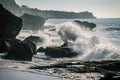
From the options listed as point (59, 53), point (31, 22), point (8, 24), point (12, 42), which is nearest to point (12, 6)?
point (31, 22)

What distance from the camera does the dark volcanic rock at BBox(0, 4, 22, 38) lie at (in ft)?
136

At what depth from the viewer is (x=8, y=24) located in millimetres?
42344

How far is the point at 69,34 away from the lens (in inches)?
2544

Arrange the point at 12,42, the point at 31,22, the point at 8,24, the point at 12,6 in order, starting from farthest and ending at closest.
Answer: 1. the point at 12,6
2. the point at 31,22
3. the point at 8,24
4. the point at 12,42

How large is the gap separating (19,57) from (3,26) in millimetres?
9741

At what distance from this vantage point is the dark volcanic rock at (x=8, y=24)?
41.5 metres

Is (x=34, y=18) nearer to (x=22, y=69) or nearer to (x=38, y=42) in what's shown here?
(x=38, y=42)

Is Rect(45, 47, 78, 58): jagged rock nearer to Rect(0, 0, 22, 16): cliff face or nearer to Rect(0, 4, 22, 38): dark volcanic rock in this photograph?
Rect(0, 4, 22, 38): dark volcanic rock

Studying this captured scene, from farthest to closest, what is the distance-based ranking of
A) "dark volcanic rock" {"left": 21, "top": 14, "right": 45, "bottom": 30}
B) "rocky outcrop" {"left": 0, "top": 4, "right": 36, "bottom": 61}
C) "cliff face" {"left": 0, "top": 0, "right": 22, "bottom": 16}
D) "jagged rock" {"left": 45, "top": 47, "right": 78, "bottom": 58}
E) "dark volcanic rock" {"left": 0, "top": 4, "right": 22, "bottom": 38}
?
1. "cliff face" {"left": 0, "top": 0, "right": 22, "bottom": 16}
2. "dark volcanic rock" {"left": 21, "top": 14, "right": 45, "bottom": 30}
3. "dark volcanic rock" {"left": 0, "top": 4, "right": 22, "bottom": 38}
4. "jagged rock" {"left": 45, "top": 47, "right": 78, "bottom": 58}
5. "rocky outcrop" {"left": 0, "top": 4, "right": 36, "bottom": 61}

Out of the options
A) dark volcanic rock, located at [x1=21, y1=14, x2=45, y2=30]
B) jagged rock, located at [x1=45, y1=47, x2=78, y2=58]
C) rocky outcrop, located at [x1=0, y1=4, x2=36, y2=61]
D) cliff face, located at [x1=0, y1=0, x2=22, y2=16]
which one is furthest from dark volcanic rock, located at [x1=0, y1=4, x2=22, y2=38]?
cliff face, located at [x1=0, y1=0, x2=22, y2=16]

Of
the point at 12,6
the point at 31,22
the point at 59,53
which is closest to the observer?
the point at 59,53

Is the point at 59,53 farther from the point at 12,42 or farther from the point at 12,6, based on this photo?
the point at 12,6

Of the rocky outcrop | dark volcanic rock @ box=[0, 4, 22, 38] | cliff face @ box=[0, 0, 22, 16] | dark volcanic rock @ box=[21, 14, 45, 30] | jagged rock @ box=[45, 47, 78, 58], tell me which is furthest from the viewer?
cliff face @ box=[0, 0, 22, 16]

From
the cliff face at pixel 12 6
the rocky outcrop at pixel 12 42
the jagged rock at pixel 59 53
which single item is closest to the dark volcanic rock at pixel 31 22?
the rocky outcrop at pixel 12 42
